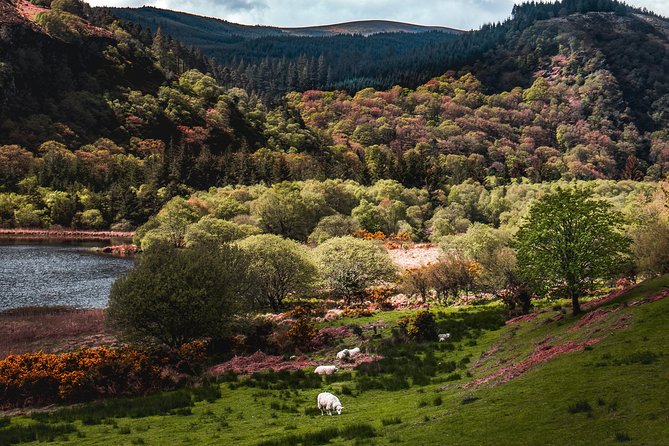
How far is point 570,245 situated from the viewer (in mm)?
36406

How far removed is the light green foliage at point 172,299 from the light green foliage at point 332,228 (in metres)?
71.4

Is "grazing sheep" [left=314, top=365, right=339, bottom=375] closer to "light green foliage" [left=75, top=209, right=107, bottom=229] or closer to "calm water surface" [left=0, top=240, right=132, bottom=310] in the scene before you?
"calm water surface" [left=0, top=240, right=132, bottom=310]

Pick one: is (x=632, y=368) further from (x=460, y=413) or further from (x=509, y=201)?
(x=509, y=201)

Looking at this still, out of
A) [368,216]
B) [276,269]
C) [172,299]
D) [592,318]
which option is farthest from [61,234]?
[592,318]

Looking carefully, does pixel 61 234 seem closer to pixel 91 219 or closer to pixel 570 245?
pixel 91 219

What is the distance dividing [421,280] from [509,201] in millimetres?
100175

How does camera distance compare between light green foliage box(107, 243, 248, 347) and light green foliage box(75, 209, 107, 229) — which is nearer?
light green foliage box(107, 243, 248, 347)

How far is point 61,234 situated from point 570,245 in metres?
146

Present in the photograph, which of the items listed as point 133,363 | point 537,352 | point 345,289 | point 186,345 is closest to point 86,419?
point 133,363

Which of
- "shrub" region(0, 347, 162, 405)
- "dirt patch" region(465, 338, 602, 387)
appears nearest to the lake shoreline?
"shrub" region(0, 347, 162, 405)

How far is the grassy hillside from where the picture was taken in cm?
1639

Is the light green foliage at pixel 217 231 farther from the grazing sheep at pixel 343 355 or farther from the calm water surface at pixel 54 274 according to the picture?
the grazing sheep at pixel 343 355

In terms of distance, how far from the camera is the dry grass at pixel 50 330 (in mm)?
50094

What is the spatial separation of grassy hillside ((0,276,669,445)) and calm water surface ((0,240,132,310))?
47.7 meters
